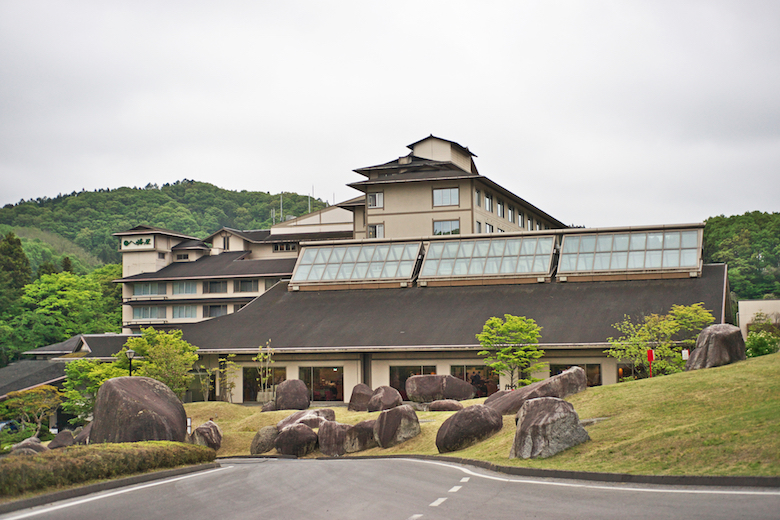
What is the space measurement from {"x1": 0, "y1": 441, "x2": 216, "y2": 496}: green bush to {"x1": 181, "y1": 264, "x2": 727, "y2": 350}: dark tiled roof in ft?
73.1

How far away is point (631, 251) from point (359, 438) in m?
26.2

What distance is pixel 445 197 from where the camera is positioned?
59.8 m

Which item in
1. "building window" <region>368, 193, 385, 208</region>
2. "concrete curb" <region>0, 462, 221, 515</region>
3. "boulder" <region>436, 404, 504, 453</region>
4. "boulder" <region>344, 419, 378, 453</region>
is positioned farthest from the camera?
"building window" <region>368, 193, 385, 208</region>

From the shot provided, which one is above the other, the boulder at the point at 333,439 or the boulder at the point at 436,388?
the boulder at the point at 436,388

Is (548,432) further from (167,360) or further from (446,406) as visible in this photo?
(167,360)

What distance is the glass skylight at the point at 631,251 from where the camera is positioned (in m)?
44.9

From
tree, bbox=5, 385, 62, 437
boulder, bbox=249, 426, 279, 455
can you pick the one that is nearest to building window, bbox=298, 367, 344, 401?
boulder, bbox=249, 426, 279, 455

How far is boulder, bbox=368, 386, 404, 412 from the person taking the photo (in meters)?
34.6

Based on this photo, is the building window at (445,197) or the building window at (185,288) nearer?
the building window at (445,197)

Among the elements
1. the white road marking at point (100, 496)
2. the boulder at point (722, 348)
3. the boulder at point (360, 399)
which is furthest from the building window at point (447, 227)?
the white road marking at point (100, 496)

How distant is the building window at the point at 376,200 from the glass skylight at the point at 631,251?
1862cm

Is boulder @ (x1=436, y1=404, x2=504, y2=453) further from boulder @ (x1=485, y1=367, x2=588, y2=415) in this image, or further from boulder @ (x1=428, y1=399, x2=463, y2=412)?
boulder @ (x1=428, y1=399, x2=463, y2=412)

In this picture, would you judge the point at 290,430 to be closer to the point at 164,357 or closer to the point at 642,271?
the point at 164,357

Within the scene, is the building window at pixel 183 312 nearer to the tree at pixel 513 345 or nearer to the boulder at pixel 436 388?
the boulder at pixel 436 388
